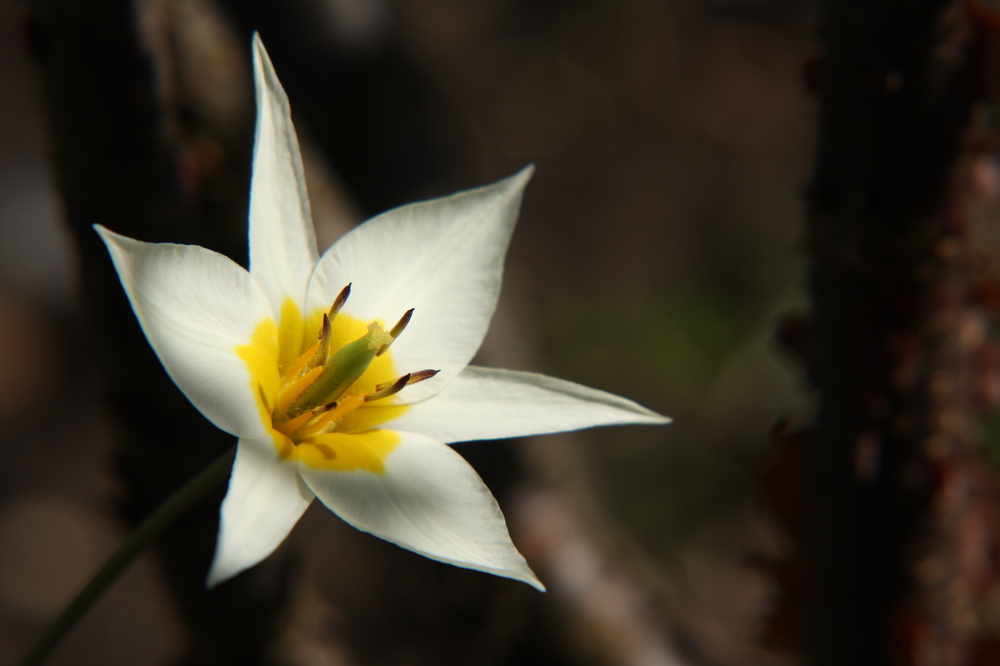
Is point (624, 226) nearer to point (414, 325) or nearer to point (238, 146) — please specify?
point (238, 146)

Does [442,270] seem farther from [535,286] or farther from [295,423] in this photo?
[535,286]

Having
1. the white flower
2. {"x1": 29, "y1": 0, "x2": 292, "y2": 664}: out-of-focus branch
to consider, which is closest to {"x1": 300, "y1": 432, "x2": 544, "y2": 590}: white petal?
the white flower

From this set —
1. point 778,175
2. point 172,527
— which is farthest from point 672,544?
point 172,527

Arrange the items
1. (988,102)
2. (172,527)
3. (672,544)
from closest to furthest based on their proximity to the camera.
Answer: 1. (988,102)
2. (172,527)
3. (672,544)

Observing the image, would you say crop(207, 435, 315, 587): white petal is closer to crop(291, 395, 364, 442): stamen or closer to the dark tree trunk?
crop(291, 395, 364, 442): stamen

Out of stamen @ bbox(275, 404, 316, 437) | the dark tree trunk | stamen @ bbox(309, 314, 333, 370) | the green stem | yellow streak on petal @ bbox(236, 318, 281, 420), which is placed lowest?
the green stem
